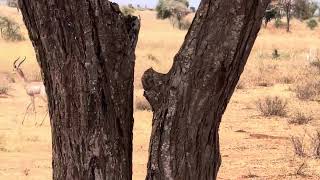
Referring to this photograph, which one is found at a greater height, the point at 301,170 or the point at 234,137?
the point at 301,170

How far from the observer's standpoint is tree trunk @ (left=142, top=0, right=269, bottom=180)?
3684mm

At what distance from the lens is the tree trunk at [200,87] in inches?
145

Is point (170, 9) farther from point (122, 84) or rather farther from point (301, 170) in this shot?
point (122, 84)

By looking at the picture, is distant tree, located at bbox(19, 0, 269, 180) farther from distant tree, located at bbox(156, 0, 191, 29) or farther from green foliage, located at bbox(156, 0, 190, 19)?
green foliage, located at bbox(156, 0, 190, 19)

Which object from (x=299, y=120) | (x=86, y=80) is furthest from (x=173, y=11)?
(x=86, y=80)

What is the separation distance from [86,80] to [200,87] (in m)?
0.66

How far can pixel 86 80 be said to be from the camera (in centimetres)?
378

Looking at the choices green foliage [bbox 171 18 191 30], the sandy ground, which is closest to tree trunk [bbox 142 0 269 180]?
the sandy ground

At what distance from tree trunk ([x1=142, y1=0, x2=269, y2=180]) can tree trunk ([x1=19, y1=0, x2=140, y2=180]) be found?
187 millimetres

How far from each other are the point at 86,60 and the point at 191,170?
92 centimetres

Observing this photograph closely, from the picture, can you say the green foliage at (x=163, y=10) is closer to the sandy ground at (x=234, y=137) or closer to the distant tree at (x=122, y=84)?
the sandy ground at (x=234, y=137)

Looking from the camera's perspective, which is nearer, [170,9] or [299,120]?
[299,120]

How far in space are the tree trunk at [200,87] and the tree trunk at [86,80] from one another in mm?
187

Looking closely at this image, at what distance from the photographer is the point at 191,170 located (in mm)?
3934
